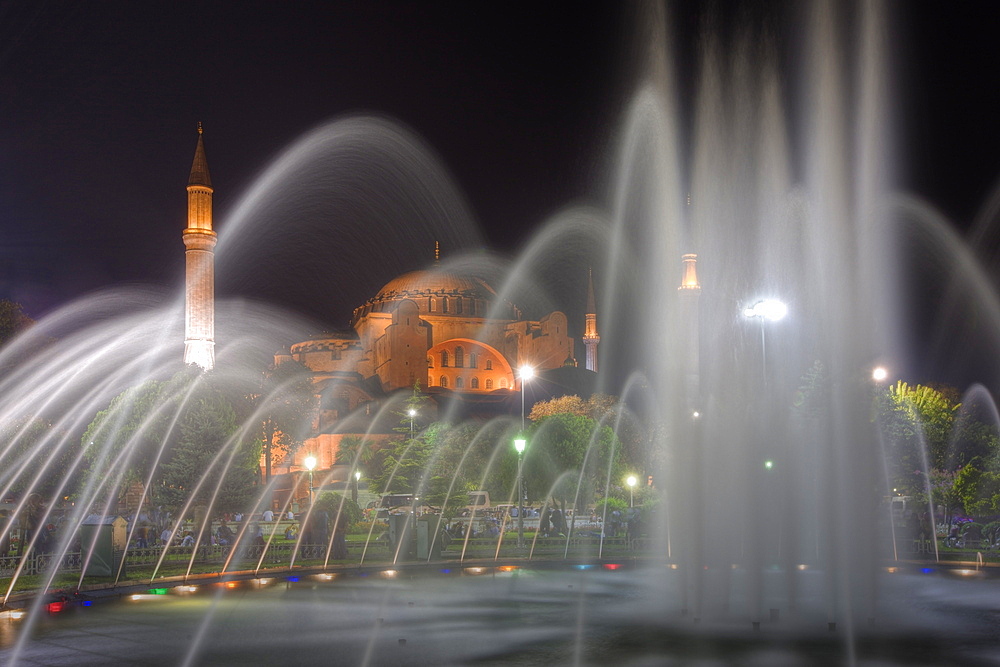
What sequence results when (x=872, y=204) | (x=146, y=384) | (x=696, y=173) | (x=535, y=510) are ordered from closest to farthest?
(x=872, y=204), (x=696, y=173), (x=146, y=384), (x=535, y=510)

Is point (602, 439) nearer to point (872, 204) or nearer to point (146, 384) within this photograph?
point (146, 384)

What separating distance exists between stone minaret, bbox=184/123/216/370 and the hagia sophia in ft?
81.9

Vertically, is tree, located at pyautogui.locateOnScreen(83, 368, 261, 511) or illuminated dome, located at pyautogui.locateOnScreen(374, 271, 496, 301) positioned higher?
illuminated dome, located at pyautogui.locateOnScreen(374, 271, 496, 301)

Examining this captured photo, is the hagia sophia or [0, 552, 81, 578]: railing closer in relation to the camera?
[0, 552, 81, 578]: railing

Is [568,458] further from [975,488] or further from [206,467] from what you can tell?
[975,488]

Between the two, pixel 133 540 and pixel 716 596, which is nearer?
pixel 716 596

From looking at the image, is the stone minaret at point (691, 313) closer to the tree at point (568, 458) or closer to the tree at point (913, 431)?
the tree at point (568, 458)

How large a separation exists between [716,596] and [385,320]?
92.4 metres

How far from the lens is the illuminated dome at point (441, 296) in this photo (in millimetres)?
108125

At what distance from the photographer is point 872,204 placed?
15836 mm

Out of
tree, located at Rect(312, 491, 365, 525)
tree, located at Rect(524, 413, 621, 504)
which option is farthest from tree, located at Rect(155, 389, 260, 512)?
tree, located at Rect(524, 413, 621, 504)

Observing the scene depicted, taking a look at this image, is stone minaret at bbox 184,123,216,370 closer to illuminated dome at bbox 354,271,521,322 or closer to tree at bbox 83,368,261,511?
tree at bbox 83,368,261,511

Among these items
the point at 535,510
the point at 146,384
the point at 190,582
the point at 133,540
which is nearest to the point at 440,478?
the point at 535,510

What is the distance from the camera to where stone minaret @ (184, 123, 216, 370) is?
48.9 metres
